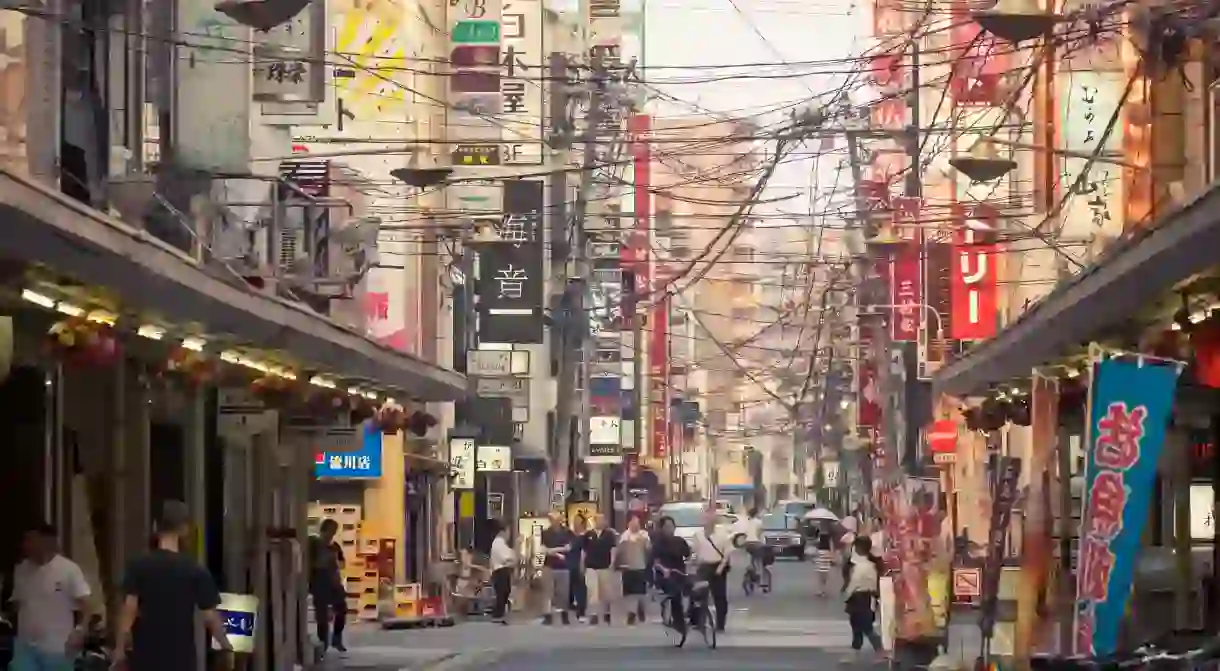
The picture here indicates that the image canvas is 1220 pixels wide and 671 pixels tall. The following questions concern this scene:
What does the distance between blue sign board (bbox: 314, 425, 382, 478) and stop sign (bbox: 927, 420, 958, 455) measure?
1222 centimetres

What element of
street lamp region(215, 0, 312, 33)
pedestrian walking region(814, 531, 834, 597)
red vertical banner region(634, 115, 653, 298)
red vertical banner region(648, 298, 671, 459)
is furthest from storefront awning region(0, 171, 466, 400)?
red vertical banner region(648, 298, 671, 459)

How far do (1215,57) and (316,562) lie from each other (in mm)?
12710

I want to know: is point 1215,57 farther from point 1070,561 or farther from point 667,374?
point 667,374

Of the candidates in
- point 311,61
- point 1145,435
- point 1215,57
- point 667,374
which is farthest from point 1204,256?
point 667,374

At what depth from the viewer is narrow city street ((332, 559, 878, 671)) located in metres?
27.6

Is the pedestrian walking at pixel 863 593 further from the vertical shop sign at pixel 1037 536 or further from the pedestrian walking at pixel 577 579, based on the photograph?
the vertical shop sign at pixel 1037 536

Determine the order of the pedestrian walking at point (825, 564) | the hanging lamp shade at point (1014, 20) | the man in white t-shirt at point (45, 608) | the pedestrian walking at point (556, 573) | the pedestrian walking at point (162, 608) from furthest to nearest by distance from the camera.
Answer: the pedestrian walking at point (825, 564), the pedestrian walking at point (556, 573), the hanging lamp shade at point (1014, 20), the man in white t-shirt at point (45, 608), the pedestrian walking at point (162, 608)

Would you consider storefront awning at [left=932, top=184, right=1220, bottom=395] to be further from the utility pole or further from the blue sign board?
the utility pole

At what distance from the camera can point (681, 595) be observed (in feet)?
105

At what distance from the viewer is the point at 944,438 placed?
45.6m

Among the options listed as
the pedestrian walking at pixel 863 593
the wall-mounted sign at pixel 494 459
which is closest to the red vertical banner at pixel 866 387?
the wall-mounted sign at pixel 494 459

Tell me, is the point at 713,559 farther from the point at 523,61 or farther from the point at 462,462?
the point at 462,462

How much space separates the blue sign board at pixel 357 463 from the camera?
37.0 meters

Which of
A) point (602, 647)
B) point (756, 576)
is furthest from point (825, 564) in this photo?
point (602, 647)
